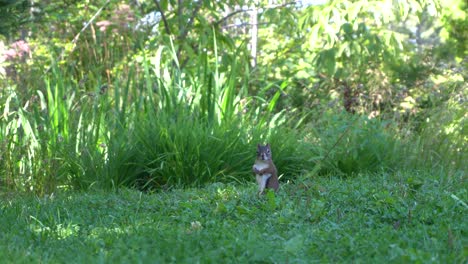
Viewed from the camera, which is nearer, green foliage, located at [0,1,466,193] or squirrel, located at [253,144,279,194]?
squirrel, located at [253,144,279,194]

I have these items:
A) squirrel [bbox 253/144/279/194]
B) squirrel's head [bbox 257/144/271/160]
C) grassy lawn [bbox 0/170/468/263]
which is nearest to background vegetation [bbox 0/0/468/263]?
grassy lawn [bbox 0/170/468/263]

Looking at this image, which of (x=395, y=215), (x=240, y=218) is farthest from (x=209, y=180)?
(x=395, y=215)

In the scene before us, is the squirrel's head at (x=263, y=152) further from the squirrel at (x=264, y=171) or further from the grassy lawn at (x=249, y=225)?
the grassy lawn at (x=249, y=225)

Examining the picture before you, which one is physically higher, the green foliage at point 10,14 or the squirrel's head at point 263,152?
the green foliage at point 10,14

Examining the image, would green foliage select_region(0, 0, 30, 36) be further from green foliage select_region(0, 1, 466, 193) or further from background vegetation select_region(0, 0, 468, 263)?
green foliage select_region(0, 1, 466, 193)

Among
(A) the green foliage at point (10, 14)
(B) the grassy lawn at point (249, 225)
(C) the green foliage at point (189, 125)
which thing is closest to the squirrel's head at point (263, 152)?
(B) the grassy lawn at point (249, 225)

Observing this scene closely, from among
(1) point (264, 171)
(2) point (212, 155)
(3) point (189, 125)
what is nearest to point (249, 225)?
(1) point (264, 171)

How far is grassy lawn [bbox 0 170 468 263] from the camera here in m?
4.03

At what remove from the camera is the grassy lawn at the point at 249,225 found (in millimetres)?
4027

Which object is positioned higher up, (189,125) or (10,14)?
(10,14)

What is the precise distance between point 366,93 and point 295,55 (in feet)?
6.70

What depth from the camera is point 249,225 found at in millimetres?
4949

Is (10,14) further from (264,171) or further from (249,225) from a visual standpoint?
(249,225)

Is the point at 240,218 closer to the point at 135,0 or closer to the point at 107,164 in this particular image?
the point at 107,164
